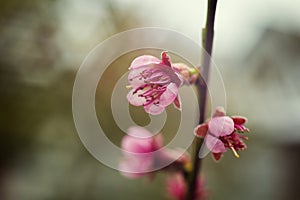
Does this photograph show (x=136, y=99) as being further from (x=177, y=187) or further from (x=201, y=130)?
(x=177, y=187)

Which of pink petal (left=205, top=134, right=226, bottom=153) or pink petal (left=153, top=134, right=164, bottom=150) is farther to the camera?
pink petal (left=153, top=134, right=164, bottom=150)

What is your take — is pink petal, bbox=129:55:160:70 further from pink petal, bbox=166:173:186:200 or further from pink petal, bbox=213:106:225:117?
pink petal, bbox=166:173:186:200

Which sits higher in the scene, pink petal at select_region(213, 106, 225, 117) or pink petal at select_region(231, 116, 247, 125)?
pink petal at select_region(213, 106, 225, 117)

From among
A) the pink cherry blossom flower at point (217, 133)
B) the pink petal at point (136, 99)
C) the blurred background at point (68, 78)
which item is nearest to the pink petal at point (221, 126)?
the pink cherry blossom flower at point (217, 133)

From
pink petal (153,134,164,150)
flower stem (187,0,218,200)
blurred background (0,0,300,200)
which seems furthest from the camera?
blurred background (0,0,300,200)

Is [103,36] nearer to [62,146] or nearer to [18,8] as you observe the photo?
[18,8]

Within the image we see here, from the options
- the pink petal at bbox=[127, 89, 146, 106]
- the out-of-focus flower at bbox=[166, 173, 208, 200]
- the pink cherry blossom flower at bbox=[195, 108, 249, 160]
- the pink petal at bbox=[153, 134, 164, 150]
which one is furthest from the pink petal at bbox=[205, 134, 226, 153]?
the pink petal at bbox=[153, 134, 164, 150]
